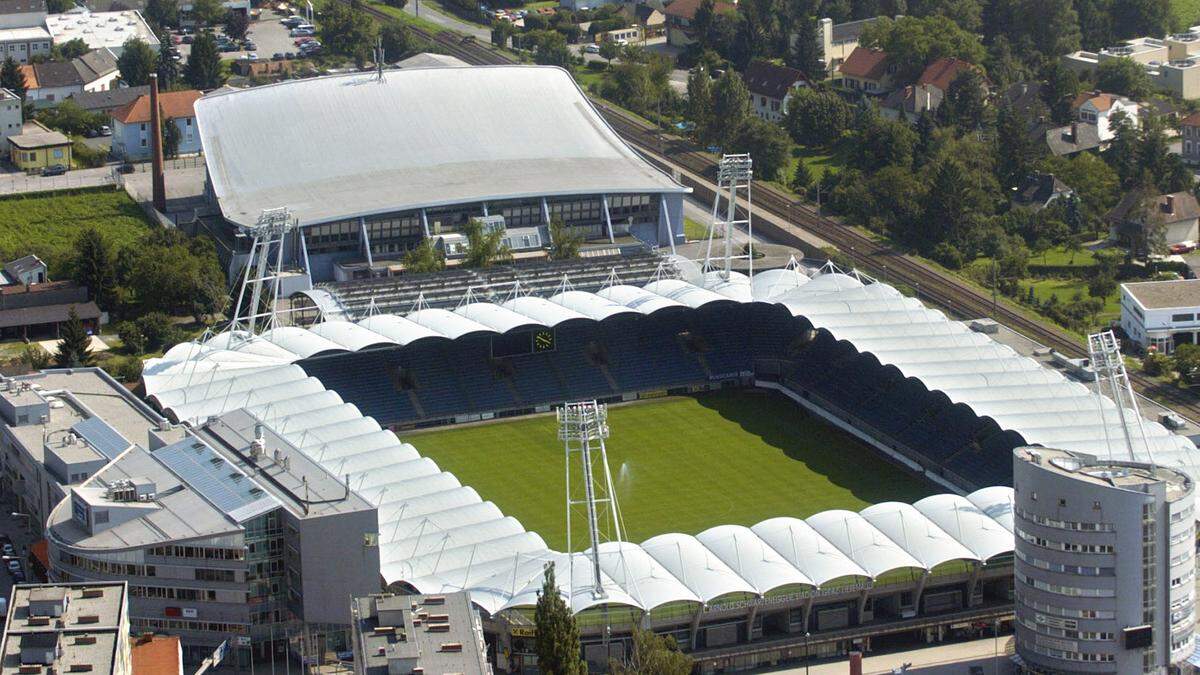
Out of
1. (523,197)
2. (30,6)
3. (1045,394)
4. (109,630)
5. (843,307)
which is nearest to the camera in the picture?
(109,630)

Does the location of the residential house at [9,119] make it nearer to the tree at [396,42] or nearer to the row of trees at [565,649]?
the tree at [396,42]

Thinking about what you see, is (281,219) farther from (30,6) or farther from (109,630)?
(30,6)

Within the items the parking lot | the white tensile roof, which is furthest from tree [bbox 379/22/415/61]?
the white tensile roof

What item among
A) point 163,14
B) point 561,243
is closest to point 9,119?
point 163,14

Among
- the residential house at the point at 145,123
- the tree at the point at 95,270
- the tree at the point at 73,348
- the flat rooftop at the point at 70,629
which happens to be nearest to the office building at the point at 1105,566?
Answer: the flat rooftop at the point at 70,629

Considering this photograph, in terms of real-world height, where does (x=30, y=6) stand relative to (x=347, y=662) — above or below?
above

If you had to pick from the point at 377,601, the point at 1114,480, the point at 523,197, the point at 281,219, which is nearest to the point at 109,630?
the point at 377,601
